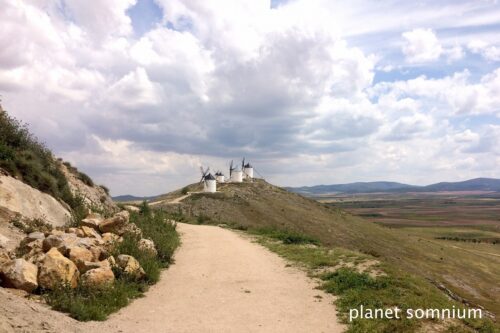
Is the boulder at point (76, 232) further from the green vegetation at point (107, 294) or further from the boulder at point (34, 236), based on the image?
the green vegetation at point (107, 294)

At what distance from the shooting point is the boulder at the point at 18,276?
11836 mm

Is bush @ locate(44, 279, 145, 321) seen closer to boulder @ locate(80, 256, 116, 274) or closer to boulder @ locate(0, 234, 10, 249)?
boulder @ locate(80, 256, 116, 274)

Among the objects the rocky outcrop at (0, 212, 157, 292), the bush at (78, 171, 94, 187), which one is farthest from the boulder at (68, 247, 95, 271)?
the bush at (78, 171, 94, 187)

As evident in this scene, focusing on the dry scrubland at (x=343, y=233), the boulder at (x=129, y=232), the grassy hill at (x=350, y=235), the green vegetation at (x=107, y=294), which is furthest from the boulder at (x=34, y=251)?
the grassy hill at (x=350, y=235)

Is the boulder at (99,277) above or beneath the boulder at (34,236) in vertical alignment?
beneath

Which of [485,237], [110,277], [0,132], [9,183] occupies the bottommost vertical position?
[485,237]

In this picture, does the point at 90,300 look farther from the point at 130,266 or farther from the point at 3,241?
the point at 3,241

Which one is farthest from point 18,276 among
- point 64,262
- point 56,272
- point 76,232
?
point 76,232

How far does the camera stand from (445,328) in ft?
38.0

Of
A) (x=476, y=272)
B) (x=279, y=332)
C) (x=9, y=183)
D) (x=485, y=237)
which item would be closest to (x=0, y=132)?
(x=9, y=183)

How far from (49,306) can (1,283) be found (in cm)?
157

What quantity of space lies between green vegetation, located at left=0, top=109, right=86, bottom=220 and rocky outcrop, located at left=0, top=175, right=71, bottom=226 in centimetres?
147

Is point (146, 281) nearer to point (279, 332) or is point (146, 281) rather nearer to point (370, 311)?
point (279, 332)

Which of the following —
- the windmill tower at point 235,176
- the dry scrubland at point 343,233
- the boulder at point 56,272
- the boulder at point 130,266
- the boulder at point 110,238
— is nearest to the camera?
the boulder at point 56,272
